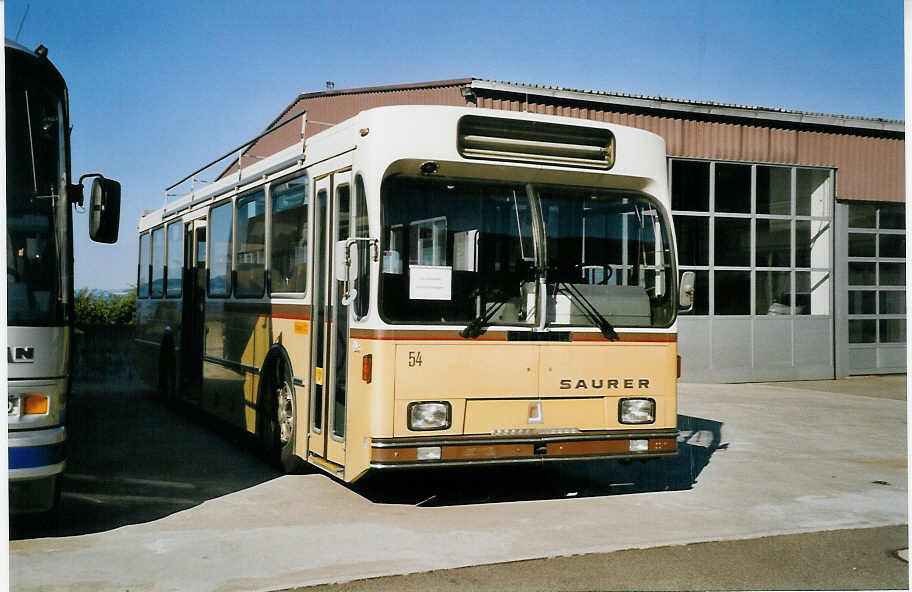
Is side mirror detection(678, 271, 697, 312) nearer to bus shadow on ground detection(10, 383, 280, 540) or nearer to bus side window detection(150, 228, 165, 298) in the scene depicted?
bus shadow on ground detection(10, 383, 280, 540)

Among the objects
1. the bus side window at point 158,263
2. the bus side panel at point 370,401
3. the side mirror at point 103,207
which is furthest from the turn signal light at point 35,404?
the bus side window at point 158,263

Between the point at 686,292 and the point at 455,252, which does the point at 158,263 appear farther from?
the point at 686,292

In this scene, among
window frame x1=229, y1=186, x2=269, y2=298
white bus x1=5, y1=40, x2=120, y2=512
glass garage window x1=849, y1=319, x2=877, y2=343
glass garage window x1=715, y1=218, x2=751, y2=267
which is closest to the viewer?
white bus x1=5, y1=40, x2=120, y2=512

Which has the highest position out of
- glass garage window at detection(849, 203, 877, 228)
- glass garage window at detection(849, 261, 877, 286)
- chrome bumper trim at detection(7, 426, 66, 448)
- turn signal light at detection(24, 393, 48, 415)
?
glass garage window at detection(849, 203, 877, 228)

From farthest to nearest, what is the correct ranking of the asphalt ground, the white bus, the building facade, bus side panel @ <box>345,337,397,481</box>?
the building facade
bus side panel @ <box>345,337,397,481</box>
the white bus
the asphalt ground

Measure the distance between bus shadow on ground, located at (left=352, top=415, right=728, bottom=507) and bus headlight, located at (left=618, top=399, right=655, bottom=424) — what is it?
47cm

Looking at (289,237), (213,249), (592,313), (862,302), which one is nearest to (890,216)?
(862,302)

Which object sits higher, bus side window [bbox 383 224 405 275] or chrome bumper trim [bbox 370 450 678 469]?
bus side window [bbox 383 224 405 275]

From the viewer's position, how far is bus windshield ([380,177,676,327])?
714 centimetres

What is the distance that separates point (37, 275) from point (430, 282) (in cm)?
257

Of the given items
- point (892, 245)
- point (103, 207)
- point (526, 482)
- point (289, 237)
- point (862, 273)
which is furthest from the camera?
point (892, 245)

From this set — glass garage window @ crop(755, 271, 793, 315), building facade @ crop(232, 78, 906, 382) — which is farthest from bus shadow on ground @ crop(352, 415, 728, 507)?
glass garage window @ crop(755, 271, 793, 315)

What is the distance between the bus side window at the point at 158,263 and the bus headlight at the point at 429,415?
316 inches

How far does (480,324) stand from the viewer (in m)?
7.22
